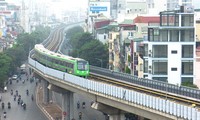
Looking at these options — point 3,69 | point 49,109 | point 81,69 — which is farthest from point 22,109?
point 3,69

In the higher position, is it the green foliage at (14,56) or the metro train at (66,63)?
the metro train at (66,63)

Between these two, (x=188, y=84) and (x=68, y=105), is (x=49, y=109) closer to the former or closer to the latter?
(x=68, y=105)

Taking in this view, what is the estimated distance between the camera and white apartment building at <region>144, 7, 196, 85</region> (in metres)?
46.3

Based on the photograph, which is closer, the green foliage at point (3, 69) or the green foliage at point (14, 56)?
the green foliage at point (3, 69)

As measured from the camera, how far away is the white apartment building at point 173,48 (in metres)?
46.3

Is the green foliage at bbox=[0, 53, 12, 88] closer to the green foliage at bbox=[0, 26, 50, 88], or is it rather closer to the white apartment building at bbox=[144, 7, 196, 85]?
the green foliage at bbox=[0, 26, 50, 88]

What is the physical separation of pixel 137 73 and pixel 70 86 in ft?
35.9

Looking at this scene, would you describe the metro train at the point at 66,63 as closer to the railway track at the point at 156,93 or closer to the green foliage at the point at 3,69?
the railway track at the point at 156,93

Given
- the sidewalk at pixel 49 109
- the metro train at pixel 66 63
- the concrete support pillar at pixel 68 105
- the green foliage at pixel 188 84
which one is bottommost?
the sidewalk at pixel 49 109

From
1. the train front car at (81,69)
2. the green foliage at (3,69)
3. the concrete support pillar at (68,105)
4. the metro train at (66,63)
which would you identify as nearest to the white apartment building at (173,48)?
the train front car at (81,69)

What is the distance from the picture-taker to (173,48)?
46906 millimetres

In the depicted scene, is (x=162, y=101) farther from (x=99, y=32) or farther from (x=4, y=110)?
(x=99, y=32)

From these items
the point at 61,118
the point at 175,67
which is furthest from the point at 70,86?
the point at 175,67

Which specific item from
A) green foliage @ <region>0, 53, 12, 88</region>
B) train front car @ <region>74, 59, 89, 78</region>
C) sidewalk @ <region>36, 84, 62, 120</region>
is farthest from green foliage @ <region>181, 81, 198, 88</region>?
green foliage @ <region>0, 53, 12, 88</region>
